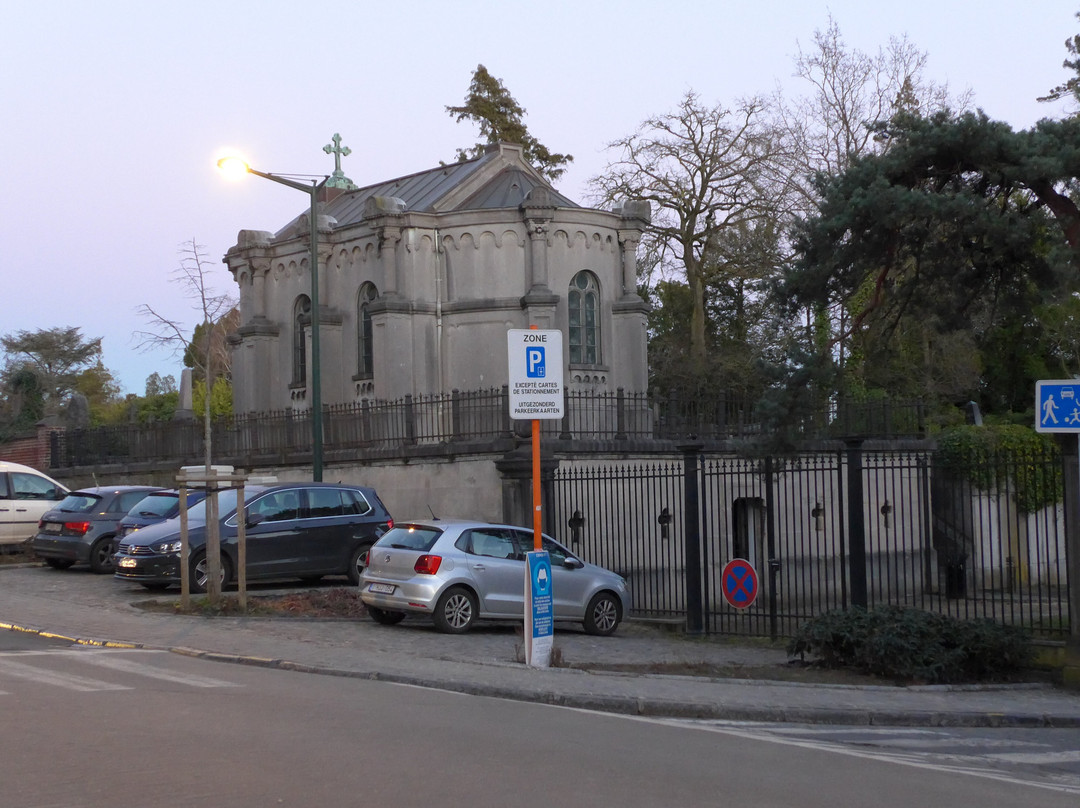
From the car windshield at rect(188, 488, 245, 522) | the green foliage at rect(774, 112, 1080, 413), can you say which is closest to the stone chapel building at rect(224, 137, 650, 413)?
the car windshield at rect(188, 488, 245, 522)

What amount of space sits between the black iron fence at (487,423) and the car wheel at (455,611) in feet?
12.0

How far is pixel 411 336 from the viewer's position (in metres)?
33.1

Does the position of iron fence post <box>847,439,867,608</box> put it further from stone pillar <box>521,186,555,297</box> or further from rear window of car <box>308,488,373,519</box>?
stone pillar <box>521,186,555,297</box>

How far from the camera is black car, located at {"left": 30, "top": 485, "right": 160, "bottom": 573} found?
888 inches

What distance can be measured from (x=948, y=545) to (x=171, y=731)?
2101cm

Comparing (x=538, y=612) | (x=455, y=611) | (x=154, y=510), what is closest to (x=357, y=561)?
(x=154, y=510)

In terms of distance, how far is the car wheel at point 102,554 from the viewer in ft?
73.9

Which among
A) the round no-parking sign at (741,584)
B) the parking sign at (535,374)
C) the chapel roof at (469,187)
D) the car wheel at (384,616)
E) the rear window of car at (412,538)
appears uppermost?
the chapel roof at (469,187)

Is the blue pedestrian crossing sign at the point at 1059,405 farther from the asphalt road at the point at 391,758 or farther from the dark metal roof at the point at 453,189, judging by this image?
the dark metal roof at the point at 453,189

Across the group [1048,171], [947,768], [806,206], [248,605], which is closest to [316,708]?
[947,768]

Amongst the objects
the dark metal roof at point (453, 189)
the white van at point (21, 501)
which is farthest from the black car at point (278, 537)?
the dark metal roof at point (453, 189)

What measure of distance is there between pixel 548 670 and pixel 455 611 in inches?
133

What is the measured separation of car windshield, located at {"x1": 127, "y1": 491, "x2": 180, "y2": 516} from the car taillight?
6997 mm

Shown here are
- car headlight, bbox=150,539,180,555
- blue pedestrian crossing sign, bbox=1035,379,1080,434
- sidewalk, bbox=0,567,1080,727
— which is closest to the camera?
sidewalk, bbox=0,567,1080,727
